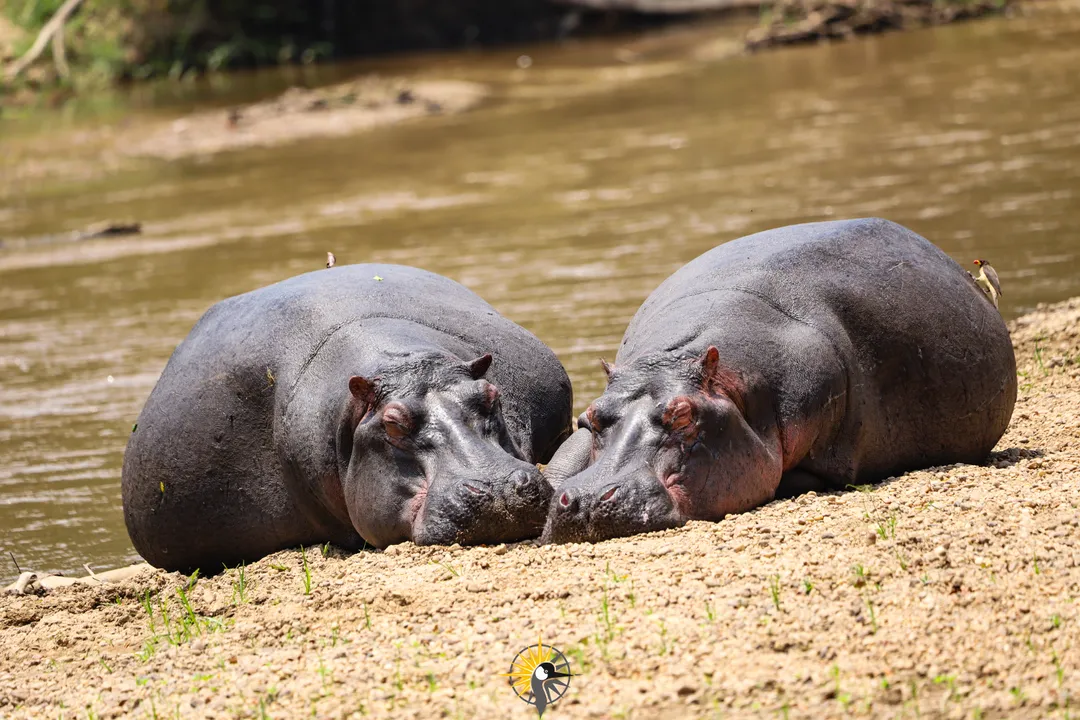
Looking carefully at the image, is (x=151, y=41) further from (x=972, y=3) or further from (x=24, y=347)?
(x=24, y=347)

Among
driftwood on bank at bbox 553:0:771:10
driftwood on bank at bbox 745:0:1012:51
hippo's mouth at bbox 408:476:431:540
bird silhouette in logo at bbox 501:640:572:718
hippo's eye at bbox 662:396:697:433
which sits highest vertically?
hippo's eye at bbox 662:396:697:433

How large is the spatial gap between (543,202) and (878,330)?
7711 millimetres

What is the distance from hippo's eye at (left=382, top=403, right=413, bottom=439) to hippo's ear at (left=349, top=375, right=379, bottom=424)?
13 cm

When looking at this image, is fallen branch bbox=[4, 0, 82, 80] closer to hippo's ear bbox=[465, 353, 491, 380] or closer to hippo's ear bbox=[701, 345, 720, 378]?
hippo's ear bbox=[465, 353, 491, 380]

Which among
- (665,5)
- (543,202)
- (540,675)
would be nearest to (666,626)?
(540,675)

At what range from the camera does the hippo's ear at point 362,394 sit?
17.0ft

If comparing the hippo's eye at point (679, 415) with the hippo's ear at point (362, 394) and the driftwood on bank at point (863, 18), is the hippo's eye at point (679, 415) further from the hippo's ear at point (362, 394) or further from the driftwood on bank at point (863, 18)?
the driftwood on bank at point (863, 18)

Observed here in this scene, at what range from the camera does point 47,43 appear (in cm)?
2742

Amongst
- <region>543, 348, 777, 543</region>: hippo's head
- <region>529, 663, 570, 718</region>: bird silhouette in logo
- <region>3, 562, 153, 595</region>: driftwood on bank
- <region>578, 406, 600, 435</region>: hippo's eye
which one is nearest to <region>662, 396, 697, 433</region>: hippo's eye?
<region>543, 348, 777, 543</region>: hippo's head

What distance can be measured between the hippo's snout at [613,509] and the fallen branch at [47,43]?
23.9 m

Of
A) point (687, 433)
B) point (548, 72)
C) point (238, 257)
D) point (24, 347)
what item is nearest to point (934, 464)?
point (687, 433)

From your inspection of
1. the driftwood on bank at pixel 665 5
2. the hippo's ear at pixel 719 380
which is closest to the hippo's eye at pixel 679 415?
the hippo's ear at pixel 719 380

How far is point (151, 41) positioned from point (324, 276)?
75.5 ft

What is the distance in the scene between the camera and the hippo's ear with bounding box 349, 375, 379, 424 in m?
5.17
